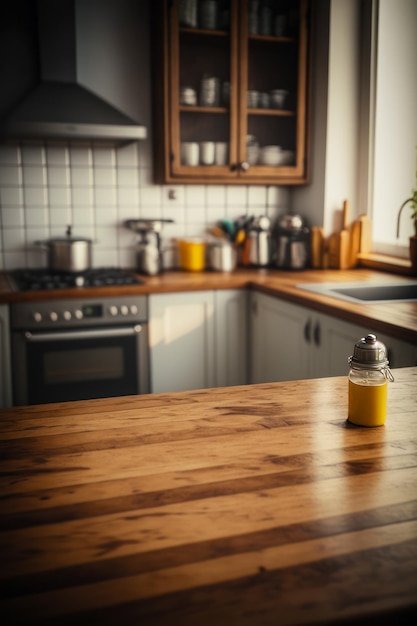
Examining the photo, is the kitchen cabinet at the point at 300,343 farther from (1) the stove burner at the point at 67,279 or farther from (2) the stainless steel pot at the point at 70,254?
(2) the stainless steel pot at the point at 70,254

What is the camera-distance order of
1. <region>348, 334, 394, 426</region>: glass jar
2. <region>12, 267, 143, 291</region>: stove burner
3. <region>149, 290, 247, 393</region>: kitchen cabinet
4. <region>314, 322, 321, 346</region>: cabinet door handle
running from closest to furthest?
<region>348, 334, 394, 426</region>: glass jar, <region>314, 322, 321, 346</region>: cabinet door handle, <region>12, 267, 143, 291</region>: stove burner, <region>149, 290, 247, 393</region>: kitchen cabinet

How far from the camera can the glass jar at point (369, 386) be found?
1.09 m

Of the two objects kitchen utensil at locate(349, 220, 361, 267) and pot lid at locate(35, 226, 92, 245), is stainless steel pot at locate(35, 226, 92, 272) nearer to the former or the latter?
pot lid at locate(35, 226, 92, 245)

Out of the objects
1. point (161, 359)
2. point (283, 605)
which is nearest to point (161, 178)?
point (161, 359)

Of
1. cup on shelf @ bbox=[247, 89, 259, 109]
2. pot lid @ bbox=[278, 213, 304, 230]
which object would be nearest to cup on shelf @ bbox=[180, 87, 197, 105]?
cup on shelf @ bbox=[247, 89, 259, 109]

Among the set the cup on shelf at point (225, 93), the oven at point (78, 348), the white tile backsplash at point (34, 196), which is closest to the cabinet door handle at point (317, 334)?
the oven at point (78, 348)

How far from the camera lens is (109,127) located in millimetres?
2949

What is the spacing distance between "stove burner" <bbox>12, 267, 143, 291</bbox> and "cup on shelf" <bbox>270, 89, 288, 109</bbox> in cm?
119

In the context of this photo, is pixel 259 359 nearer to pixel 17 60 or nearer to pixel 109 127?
pixel 109 127

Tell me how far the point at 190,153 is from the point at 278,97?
579mm

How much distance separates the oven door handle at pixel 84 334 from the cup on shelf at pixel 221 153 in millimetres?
996

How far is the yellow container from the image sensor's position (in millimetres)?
3439

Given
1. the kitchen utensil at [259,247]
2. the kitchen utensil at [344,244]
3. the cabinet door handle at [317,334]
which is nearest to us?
the cabinet door handle at [317,334]

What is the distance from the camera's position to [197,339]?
3078 mm
